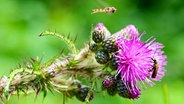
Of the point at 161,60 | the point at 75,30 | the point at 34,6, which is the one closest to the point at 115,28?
the point at 75,30

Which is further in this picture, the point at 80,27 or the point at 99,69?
the point at 80,27

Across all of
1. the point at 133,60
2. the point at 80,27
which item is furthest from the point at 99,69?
the point at 80,27

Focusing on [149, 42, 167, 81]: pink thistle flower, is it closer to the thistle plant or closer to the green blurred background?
the thistle plant

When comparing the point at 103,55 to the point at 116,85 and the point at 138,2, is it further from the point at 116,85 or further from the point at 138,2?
the point at 138,2

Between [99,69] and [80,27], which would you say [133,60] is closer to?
[99,69]

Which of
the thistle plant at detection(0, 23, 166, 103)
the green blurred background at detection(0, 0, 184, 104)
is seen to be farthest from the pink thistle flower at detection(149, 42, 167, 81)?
the green blurred background at detection(0, 0, 184, 104)
